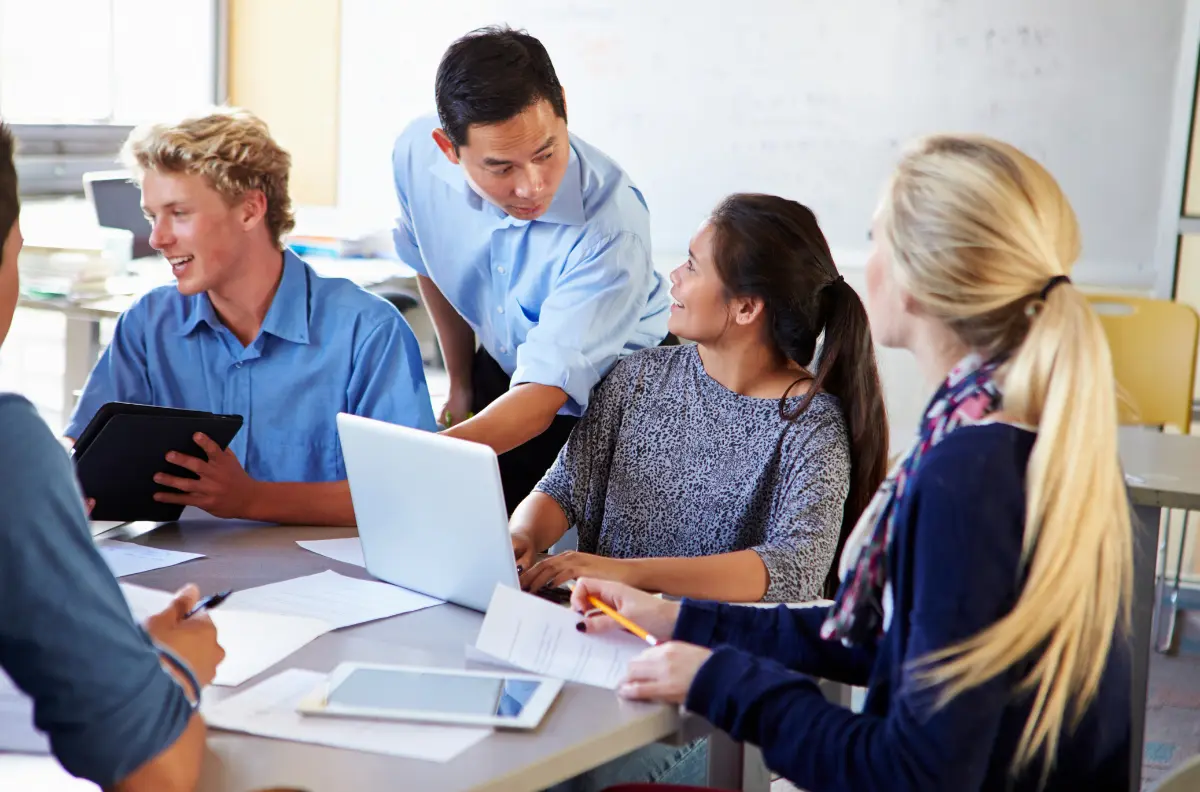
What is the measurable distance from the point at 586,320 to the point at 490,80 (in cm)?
40

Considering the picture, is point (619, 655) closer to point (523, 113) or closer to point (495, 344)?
point (523, 113)

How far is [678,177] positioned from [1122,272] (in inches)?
57.2

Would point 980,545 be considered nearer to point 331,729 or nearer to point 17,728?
point 331,729

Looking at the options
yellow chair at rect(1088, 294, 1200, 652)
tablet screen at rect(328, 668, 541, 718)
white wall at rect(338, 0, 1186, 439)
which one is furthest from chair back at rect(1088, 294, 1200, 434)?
tablet screen at rect(328, 668, 541, 718)

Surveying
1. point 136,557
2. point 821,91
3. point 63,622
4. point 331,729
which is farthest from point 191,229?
point 821,91

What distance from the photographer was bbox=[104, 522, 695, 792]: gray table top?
1.05 m

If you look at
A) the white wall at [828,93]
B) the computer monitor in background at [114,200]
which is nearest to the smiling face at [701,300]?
the white wall at [828,93]

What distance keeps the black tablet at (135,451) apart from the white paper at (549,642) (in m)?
0.53

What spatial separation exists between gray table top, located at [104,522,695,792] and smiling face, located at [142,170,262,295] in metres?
0.53

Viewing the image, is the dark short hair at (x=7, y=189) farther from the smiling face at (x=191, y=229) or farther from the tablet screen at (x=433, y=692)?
the smiling face at (x=191, y=229)

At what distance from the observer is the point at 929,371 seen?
1.17 metres

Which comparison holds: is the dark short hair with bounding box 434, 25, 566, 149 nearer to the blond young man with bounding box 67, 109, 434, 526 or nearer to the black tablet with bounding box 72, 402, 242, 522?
the blond young man with bounding box 67, 109, 434, 526

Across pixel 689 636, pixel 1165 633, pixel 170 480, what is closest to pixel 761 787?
pixel 689 636

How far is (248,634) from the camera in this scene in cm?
135
